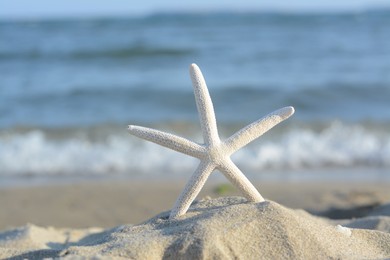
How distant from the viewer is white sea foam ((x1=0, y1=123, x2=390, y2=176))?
8.58 metres

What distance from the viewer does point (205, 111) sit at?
359 centimetres

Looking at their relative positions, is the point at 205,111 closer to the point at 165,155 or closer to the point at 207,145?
the point at 207,145

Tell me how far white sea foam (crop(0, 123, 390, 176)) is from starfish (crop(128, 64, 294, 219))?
4876mm

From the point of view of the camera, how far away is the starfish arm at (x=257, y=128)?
3.54 metres

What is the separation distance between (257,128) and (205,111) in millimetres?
315

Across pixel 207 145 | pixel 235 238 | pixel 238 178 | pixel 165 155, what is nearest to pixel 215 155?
pixel 207 145

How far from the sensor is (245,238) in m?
3.19

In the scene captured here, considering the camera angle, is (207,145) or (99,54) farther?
(99,54)

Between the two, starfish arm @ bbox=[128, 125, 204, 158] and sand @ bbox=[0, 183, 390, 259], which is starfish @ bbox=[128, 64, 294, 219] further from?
sand @ bbox=[0, 183, 390, 259]

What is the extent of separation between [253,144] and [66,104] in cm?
523

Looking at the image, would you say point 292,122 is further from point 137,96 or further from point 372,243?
point 372,243

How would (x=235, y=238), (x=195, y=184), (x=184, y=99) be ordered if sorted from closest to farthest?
1. (x=235, y=238)
2. (x=195, y=184)
3. (x=184, y=99)

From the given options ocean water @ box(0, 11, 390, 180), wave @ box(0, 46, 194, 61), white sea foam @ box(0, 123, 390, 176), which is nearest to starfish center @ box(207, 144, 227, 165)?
ocean water @ box(0, 11, 390, 180)

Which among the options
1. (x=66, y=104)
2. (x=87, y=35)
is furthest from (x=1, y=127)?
(x=87, y=35)
